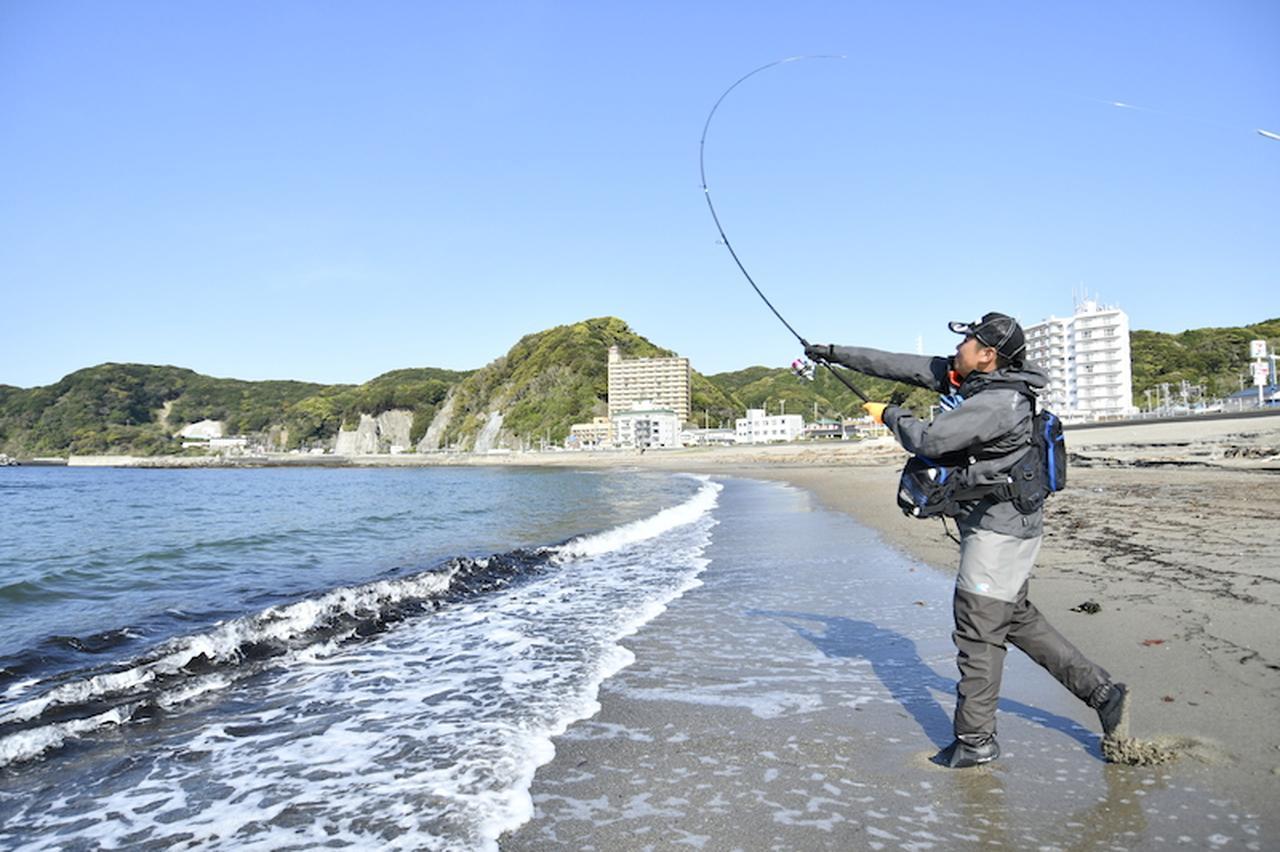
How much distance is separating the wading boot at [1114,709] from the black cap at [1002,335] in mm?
1473

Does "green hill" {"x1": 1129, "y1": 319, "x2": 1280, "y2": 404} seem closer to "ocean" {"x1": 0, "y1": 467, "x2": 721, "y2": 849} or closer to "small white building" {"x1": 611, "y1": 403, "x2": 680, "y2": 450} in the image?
"small white building" {"x1": 611, "y1": 403, "x2": 680, "y2": 450}

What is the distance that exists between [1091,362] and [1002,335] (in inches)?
3787

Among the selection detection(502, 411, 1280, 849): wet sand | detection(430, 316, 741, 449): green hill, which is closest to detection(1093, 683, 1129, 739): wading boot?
detection(502, 411, 1280, 849): wet sand

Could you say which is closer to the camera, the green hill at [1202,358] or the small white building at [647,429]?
the green hill at [1202,358]

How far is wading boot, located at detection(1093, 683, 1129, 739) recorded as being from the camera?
328 centimetres

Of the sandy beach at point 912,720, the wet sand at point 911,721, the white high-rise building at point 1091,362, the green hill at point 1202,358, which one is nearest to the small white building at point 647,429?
the white high-rise building at point 1091,362

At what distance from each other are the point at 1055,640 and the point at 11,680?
6.90 metres

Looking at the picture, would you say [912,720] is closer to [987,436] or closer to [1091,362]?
[987,436]

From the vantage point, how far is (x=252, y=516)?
73.4ft

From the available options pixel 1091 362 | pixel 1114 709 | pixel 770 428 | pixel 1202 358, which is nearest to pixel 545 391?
pixel 770 428

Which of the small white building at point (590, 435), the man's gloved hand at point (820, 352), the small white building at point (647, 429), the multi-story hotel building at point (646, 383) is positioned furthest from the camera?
the multi-story hotel building at point (646, 383)

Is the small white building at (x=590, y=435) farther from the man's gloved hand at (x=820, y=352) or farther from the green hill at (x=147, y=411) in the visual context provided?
the man's gloved hand at (x=820, y=352)

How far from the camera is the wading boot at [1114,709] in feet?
10.8

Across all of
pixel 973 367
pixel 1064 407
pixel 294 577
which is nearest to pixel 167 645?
pixel 294 577
